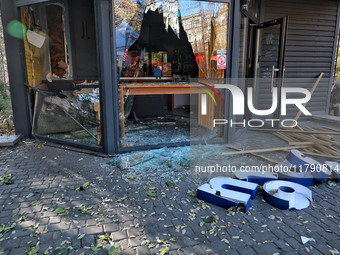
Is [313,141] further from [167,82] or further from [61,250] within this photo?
[61,250]

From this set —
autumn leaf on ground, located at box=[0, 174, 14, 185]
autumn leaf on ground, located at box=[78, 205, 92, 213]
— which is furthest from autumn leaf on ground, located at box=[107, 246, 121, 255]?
autumn leaf on ground, located at box=[0, 174, 14, 185]

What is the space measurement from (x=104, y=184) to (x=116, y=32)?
1.96 m

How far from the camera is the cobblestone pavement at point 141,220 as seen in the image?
1.75m

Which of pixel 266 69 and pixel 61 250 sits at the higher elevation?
pixel 266 69

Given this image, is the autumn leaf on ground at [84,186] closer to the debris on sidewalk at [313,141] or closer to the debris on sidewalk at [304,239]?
the debris on sidewalk at [304,239]

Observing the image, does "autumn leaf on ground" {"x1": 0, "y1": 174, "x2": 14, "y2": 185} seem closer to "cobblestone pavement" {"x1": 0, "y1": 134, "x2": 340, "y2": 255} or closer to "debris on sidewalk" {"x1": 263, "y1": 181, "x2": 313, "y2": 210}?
"cobblestone pavement" {"x1": 0, "y1": 134, "x2": 340, "y2": 255}

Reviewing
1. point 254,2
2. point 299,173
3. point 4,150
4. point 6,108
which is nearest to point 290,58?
point 254,2

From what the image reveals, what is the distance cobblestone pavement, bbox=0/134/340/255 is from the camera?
175 cm

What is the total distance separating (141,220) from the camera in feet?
6.76

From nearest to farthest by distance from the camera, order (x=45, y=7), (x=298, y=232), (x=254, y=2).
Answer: (x=298, y=232)
(x=45, y=7)
(x=254, y=2)

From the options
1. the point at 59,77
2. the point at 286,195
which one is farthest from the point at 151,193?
the point at 59,77

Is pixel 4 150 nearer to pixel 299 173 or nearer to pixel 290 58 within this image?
pixel 299 173

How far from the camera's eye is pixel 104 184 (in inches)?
107

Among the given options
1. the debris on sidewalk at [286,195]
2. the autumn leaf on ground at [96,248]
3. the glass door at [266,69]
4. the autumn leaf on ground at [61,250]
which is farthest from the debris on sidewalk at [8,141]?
the glass door at [266,69]
